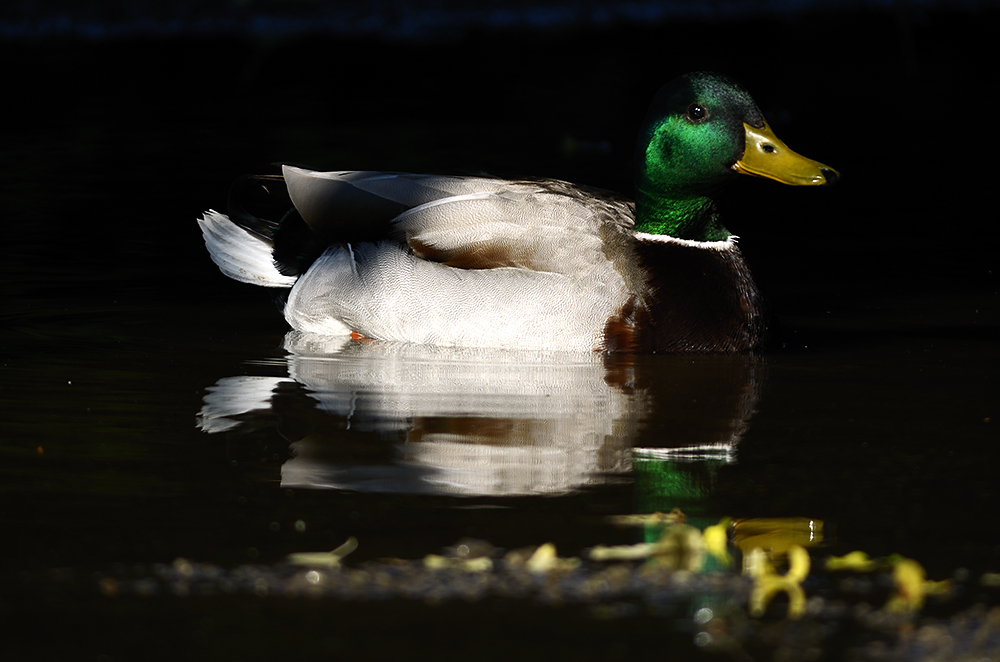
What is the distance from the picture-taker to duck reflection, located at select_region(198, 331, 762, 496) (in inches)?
204

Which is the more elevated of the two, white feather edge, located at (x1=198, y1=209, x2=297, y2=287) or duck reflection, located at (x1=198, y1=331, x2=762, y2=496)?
white feather edge, located at (x1=198, y1=209, x2=297, y2=287)

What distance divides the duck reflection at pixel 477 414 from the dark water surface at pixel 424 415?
2 centimetres

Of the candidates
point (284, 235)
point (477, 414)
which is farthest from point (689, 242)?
point (284, 235)

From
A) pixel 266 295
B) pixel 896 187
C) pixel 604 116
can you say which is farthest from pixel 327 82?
pixel 266 295

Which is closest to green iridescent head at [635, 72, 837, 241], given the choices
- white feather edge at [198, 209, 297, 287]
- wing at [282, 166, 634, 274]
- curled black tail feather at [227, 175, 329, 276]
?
wing at [282, 166, 634, 274]

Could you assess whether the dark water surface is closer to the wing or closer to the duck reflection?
the duck reflection

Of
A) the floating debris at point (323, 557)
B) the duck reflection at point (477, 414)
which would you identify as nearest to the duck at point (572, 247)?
the duck reflection at point (477, 414)

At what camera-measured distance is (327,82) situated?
1891cm

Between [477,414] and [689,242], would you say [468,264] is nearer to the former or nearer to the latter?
[689,242]

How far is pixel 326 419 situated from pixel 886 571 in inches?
94.7

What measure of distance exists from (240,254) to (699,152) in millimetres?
2596

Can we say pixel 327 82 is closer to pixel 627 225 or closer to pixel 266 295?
pixel 266 295

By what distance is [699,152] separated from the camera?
728cm

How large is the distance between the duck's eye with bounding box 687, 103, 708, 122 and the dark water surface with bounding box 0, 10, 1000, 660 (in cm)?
113
